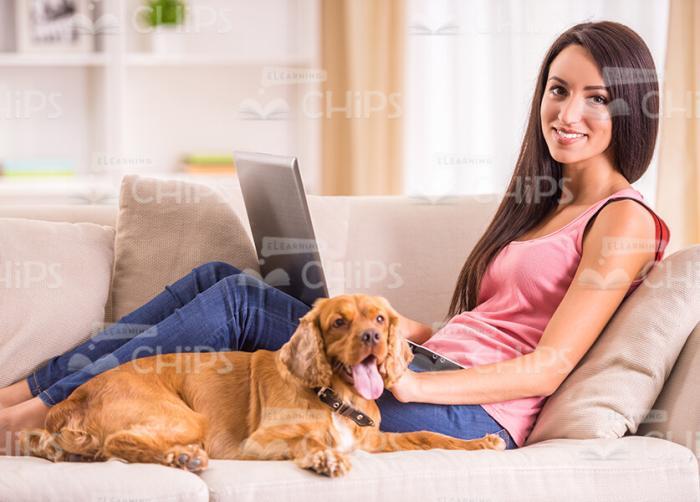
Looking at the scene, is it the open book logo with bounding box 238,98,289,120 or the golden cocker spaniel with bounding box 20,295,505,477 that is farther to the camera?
the open book logo with bounding box 238,98,289,120

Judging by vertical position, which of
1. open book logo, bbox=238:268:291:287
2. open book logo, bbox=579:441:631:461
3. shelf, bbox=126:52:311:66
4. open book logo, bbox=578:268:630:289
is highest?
shelf, bbox=126:52:311:66

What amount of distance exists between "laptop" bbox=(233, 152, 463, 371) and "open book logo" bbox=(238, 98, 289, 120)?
188cm

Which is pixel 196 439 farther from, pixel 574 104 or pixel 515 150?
pixel 515 150

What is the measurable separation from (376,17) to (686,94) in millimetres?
1340

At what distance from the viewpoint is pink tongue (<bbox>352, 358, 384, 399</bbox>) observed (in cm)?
156

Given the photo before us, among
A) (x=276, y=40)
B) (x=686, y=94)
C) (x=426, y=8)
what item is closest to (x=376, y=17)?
(x=426, y=8)

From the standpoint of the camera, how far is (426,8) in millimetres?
3764

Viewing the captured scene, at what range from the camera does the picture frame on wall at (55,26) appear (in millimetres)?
3686

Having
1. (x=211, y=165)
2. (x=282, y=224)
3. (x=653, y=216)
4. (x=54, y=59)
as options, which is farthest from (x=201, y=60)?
(x=653, y=216)

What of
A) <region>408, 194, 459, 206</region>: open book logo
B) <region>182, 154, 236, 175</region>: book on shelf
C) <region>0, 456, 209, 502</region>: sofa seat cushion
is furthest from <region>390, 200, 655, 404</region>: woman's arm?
<region>182, 154, 236, 175</region>: book on shelf

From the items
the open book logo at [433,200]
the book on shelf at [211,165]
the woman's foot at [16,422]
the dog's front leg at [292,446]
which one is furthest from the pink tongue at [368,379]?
the book on shelf at [211,165]

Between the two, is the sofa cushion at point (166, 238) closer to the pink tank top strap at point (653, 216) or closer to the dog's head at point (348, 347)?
the dog's head at point (348, 347)

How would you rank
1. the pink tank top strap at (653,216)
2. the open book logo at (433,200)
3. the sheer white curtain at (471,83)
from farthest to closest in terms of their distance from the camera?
the sheer white curtain at (471,83) < the open book logo at (433,200) < the pink tank top strap at (653,216)

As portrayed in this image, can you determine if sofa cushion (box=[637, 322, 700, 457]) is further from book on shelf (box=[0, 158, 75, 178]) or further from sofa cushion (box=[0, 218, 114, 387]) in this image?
book on shelf (box=[0, 158, 75, 178])
